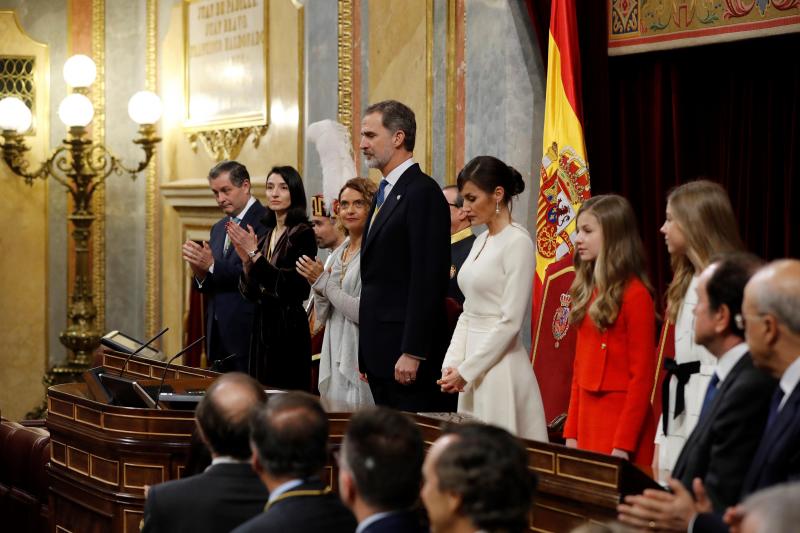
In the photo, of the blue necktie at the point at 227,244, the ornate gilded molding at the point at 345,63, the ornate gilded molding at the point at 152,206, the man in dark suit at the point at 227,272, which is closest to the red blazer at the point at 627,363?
the man in dark suit at the point at 227,272

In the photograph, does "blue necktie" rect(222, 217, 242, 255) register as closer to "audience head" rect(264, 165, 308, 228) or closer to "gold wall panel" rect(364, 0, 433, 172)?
"audience head" rect(264, 165, 308, 228)

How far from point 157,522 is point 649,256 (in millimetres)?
3163

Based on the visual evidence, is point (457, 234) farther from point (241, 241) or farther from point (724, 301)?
point (724, 301)

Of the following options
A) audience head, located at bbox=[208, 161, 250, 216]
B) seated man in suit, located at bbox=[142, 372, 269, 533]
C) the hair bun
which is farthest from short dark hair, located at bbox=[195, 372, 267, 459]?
audience head, located at bbox=[208, 161, 250, 216]

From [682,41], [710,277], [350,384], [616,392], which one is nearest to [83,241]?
[350,384]

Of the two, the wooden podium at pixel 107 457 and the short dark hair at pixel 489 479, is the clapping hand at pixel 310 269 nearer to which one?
the wooden podium at pixel 107 457

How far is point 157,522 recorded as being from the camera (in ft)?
9.18

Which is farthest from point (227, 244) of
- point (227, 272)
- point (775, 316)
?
point (775, 316)

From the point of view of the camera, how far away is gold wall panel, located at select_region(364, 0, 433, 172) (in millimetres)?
6227

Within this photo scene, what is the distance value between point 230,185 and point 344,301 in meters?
1.19

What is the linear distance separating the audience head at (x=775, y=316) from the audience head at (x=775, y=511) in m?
0.92

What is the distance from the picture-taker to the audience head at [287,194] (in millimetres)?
5254

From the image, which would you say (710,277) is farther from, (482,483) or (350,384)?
(350,384)

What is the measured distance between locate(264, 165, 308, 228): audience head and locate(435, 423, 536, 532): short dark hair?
3.22 metres
